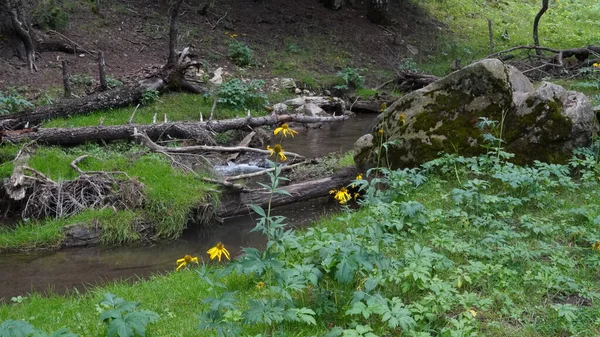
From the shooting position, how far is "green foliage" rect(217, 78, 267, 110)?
1349 cm

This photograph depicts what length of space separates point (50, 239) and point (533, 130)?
6.67 m

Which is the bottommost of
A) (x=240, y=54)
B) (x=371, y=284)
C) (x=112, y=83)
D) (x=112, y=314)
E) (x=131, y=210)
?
(x=131, y=210)

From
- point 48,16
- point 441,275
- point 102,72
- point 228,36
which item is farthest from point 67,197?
point 228,36

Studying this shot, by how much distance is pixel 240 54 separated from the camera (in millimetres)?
16844

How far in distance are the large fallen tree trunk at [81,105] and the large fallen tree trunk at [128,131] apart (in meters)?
0.79

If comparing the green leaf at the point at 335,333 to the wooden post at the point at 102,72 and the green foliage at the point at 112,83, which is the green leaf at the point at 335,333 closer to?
the wooden post at the point at 102,72

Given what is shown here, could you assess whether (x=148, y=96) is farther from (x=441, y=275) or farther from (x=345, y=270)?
(x=345, y=270)

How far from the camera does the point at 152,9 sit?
18.5 metres

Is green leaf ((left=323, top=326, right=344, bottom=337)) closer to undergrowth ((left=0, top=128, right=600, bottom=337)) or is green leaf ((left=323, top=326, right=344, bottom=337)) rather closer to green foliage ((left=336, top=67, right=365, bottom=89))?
undergrowth ((left=0, top=128, right=600, bottom=337))

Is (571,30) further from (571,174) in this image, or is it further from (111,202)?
(111,202)

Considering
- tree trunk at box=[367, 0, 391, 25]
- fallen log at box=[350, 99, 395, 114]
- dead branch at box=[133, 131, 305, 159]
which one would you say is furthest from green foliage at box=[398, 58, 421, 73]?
dead branch at box=[133, 131, 305, 159]

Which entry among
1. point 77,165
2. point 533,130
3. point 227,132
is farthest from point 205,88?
point 533,130

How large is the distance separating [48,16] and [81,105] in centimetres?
499

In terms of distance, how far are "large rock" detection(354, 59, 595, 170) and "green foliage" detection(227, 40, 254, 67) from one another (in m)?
8.93
